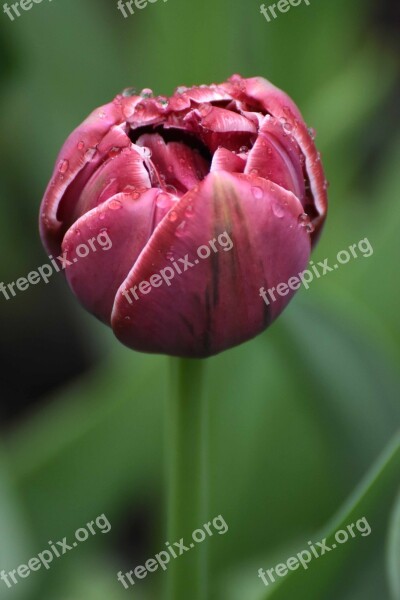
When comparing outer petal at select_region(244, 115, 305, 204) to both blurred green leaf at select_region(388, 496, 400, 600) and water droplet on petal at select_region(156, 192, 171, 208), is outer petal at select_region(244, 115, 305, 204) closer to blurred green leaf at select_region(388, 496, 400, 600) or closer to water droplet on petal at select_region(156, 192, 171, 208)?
water droplet on petal at select_region(156, 192, 171, 208)

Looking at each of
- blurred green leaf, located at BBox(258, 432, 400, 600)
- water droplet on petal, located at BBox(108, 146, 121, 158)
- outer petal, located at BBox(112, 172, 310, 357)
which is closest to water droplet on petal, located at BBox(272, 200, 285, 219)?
outer petal, located at BBox(112, 172, 310, 357)

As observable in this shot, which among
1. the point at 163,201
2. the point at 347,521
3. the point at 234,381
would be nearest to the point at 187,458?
the point at 347,521

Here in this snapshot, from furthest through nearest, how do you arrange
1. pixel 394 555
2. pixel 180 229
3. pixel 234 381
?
pixel 234 381 < pixel 394 555 < pixel 180 229

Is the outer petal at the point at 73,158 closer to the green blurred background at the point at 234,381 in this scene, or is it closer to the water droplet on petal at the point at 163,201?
the water droplet on petal at the point at 163,201

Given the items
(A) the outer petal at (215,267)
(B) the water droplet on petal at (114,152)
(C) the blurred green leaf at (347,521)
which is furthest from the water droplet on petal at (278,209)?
(C) the blurred green leaf at (347,521)

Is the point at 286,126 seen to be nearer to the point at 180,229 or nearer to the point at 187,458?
the point at 180,229

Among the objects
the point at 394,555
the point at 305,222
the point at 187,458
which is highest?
the point at 305,222
